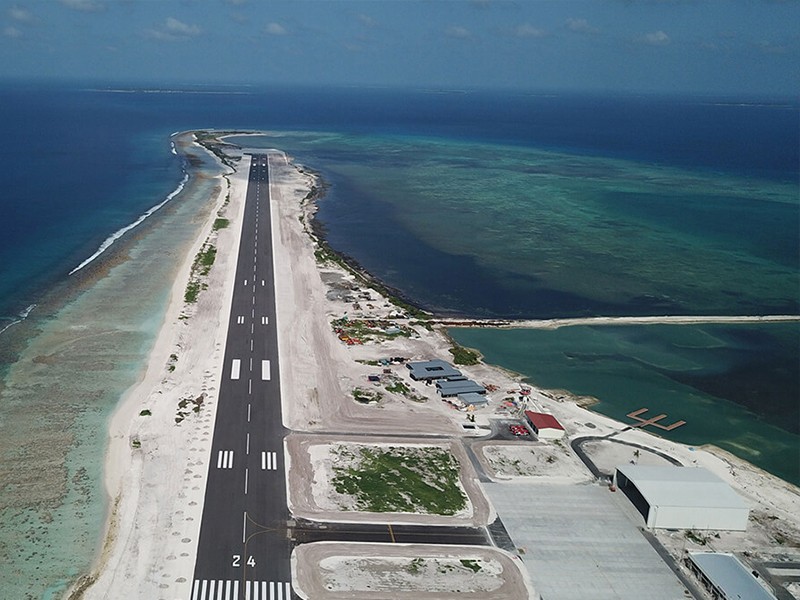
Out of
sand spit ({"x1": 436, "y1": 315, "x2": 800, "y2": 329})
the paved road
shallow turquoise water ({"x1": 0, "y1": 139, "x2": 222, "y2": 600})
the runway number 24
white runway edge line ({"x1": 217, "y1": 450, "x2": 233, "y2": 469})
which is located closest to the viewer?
the paved road

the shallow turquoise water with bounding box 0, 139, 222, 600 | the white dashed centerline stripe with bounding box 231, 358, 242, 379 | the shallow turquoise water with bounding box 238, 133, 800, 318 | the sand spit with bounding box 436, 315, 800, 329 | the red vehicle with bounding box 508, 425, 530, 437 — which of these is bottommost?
the shallow turquoise water with bounding box 0, 139, 222, 600

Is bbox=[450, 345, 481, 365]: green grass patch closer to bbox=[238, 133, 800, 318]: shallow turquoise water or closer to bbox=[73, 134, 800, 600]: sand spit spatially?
bbox=[73, 134, 800, 600]: sand spit

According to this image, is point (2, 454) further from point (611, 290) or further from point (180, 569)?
point (611, 290)

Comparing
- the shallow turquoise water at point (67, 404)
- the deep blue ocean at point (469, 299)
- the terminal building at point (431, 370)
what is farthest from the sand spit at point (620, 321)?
the shallow turquoise water at point (67, 404)

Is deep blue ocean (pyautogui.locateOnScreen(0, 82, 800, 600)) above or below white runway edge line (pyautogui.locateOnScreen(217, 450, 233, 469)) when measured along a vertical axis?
above

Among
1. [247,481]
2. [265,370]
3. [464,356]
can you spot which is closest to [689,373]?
[464,356]

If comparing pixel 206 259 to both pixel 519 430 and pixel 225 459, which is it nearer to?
pixel 225 459

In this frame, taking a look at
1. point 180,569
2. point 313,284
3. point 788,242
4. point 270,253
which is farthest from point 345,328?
point 788,242

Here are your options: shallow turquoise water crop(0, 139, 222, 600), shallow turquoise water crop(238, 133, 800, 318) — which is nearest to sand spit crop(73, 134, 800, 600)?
shallow turquoise water crop(0, 139, 222, 600)
